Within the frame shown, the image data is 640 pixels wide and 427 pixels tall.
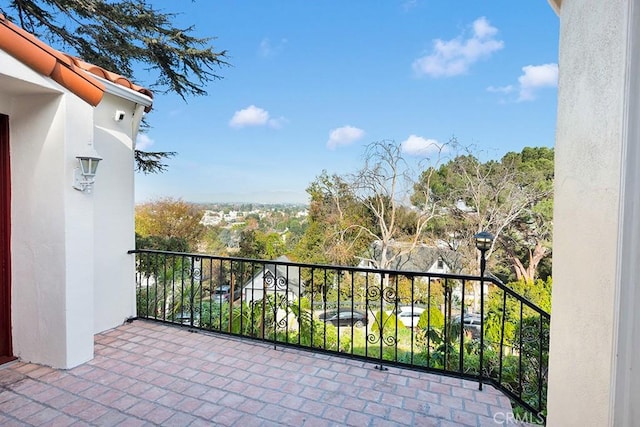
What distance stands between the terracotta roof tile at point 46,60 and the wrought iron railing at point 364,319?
191 cm

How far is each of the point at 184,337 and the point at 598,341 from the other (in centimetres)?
366

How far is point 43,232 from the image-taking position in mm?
2812

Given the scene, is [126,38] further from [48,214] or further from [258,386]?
[258,386]

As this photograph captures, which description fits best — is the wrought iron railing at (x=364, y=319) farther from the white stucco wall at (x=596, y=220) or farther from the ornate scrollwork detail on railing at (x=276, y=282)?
the white stucco wall at (x=596, y=220)

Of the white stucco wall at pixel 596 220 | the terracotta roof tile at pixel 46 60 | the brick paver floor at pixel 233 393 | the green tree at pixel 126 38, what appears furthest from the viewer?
the green tree at pixel 126 38

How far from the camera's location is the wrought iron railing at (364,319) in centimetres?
280

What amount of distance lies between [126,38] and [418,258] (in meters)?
10.6

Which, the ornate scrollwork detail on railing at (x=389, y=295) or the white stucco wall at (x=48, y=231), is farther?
the ornate scrollwork detail on railing at (x=389, y=295)

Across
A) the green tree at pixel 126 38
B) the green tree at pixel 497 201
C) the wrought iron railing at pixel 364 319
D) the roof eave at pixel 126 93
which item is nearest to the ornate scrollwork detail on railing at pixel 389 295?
the wrought iron railing at pixel 364 319

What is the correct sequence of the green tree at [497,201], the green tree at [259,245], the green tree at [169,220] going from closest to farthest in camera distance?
the green tree at [169,220], the green tree at [497,201], the green tree at [259,245]

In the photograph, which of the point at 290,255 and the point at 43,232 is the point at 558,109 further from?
the point at 290,255

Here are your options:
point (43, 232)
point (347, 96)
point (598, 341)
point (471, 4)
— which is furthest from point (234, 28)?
point (598, 341)

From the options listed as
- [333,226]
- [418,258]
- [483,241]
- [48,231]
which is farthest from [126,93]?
[418,258]

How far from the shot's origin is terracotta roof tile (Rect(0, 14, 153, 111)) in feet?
7.61
